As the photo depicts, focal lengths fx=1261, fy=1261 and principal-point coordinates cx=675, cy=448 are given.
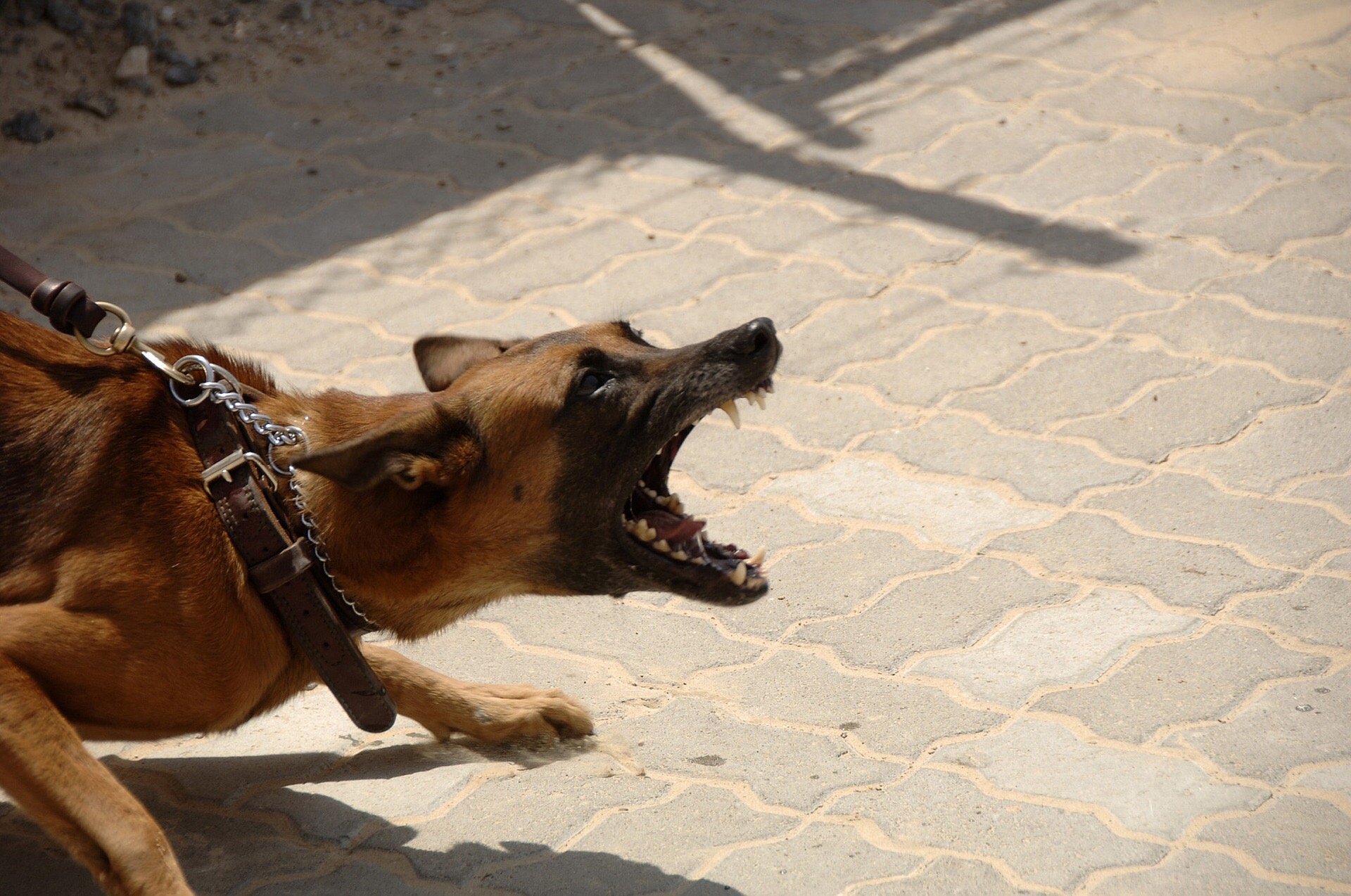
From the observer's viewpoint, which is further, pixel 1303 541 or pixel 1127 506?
pixel 1127 506

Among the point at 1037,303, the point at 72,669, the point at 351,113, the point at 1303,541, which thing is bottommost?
the point at 1303,541

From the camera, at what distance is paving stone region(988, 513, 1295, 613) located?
3.84m

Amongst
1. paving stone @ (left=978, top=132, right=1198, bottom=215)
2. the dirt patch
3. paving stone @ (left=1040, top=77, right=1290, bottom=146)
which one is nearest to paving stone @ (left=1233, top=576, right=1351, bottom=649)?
paving stone @ (left=978, top=132, right=1198, bottom=215)

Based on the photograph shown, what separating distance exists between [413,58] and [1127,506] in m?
5.68

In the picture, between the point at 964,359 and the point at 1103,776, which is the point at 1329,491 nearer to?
the point at 964,359

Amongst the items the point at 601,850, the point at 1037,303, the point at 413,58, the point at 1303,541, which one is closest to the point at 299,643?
the point at 601,850

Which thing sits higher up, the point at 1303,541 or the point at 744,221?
the point at 744,221

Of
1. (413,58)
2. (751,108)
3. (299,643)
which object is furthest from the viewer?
(413,58)

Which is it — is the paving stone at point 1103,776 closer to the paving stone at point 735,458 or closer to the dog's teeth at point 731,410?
the dog's teeth at point 731,410

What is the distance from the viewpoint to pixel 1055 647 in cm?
367

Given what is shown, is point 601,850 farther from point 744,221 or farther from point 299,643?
point 744,221

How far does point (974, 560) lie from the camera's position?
4098mm

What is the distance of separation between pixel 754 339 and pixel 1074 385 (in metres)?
2.40

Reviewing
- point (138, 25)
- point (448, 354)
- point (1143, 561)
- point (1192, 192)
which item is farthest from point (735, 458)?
point (138, 25)
